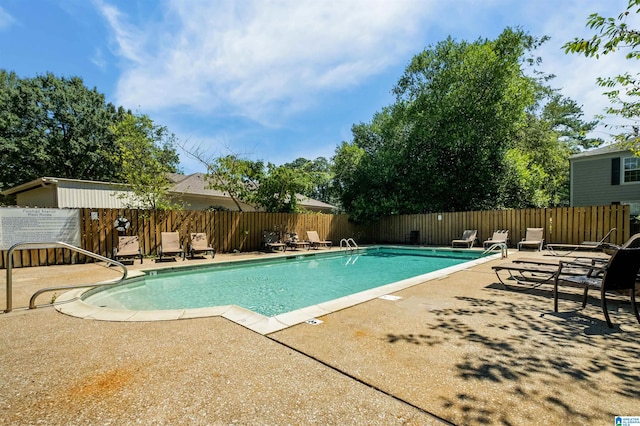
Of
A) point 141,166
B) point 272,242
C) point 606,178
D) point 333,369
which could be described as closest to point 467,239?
point 606,178

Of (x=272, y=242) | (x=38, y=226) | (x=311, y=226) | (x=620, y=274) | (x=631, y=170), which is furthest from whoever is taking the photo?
(x=311, y=226)

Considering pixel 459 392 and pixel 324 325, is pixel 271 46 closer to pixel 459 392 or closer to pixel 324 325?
pixel 324 325

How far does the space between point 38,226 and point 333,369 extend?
Answer: 9807mm

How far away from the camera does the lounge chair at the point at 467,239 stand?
13148mm

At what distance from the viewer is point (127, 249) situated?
29.3 ft

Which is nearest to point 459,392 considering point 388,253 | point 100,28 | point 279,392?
point 279,392

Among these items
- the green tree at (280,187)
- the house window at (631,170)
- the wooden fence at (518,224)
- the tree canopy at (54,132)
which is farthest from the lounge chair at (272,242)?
the house window at (631,170)

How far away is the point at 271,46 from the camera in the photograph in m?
9.30

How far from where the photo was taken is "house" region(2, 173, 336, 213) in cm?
1268

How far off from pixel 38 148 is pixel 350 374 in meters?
26.2

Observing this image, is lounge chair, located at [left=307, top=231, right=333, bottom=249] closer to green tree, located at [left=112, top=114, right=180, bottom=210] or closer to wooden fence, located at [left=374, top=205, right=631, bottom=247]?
wooden fence, located at [left=374, top=205, right=631, bottom=247]

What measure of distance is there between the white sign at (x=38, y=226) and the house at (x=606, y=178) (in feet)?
Answer: 72.2

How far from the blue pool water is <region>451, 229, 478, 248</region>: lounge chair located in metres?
1.48

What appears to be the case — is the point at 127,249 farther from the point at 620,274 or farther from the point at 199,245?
the point at 620,274
